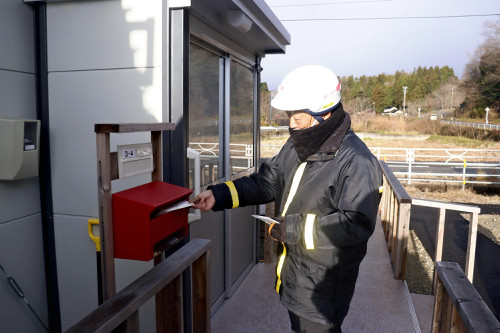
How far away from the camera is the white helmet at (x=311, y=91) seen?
1965 millimetres

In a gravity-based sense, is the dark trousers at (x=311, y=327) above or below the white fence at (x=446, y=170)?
above

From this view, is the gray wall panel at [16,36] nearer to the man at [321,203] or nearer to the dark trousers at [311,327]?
the man at [321,203]

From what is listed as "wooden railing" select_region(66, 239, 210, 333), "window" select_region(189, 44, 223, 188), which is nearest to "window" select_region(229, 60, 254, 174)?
"window" select_region(189, 44, 223, 188)

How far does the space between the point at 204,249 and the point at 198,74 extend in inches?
54.8

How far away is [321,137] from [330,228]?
17.0 inches

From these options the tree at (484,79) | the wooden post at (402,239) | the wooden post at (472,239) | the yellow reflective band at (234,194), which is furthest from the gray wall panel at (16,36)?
the tree at (484,79)

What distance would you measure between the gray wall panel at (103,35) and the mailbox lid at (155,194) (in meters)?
0.79

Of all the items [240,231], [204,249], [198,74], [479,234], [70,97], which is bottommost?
[479,234]

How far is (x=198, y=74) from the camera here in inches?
117

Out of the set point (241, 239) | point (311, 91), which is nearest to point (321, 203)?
point (311, 91)

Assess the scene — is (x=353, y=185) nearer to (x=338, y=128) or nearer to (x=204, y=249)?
(x=338, y=128)

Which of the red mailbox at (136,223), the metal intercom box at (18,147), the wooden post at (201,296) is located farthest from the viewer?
the metal intercom box at (18,147)

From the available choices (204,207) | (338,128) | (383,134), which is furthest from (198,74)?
(383,134)

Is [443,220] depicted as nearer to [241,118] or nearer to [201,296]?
[241,118]
